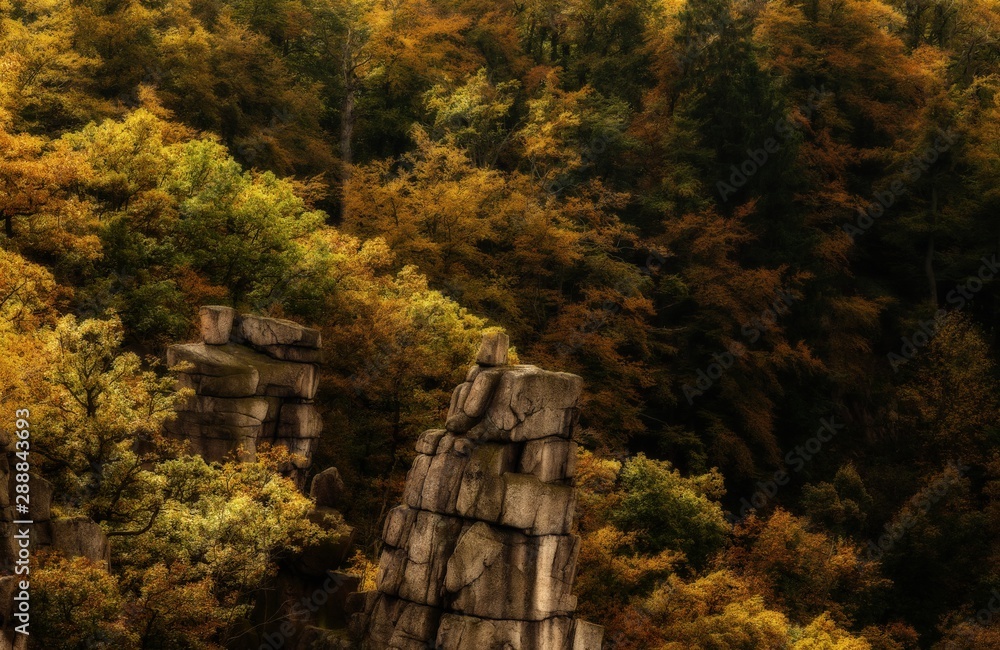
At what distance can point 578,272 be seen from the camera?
161ft

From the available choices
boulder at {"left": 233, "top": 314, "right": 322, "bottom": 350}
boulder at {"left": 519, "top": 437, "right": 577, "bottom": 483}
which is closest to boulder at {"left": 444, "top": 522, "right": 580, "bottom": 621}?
boulder at {"left": 519, "top": 437, "right": 577, "bottom": 483}

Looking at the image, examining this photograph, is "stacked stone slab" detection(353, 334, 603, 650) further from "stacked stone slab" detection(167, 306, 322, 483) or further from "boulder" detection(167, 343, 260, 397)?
"boulder" detection(167, 343, 260, 397)

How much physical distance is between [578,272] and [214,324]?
20.6 metres

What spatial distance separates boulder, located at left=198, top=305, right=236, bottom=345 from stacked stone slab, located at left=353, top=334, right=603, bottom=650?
25.4 feet

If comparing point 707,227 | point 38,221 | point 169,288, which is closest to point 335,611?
point 169,288

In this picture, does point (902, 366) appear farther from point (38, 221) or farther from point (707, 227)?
point (38, 221)

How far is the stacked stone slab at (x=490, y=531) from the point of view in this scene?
2617 centimetres

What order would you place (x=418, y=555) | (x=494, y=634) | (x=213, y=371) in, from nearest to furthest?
(x=494, y=634) < (x=418, y=555) < (x=213, y=371)

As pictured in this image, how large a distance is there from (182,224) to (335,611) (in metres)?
14.7

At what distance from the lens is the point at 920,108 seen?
2389 inches

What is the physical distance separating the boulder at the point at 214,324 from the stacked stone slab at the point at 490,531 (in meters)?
7.75

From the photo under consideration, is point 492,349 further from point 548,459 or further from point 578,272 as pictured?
point 578,272

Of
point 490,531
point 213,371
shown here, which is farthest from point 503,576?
point 213,371

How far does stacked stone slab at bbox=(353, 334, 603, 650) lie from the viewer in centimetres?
2617
